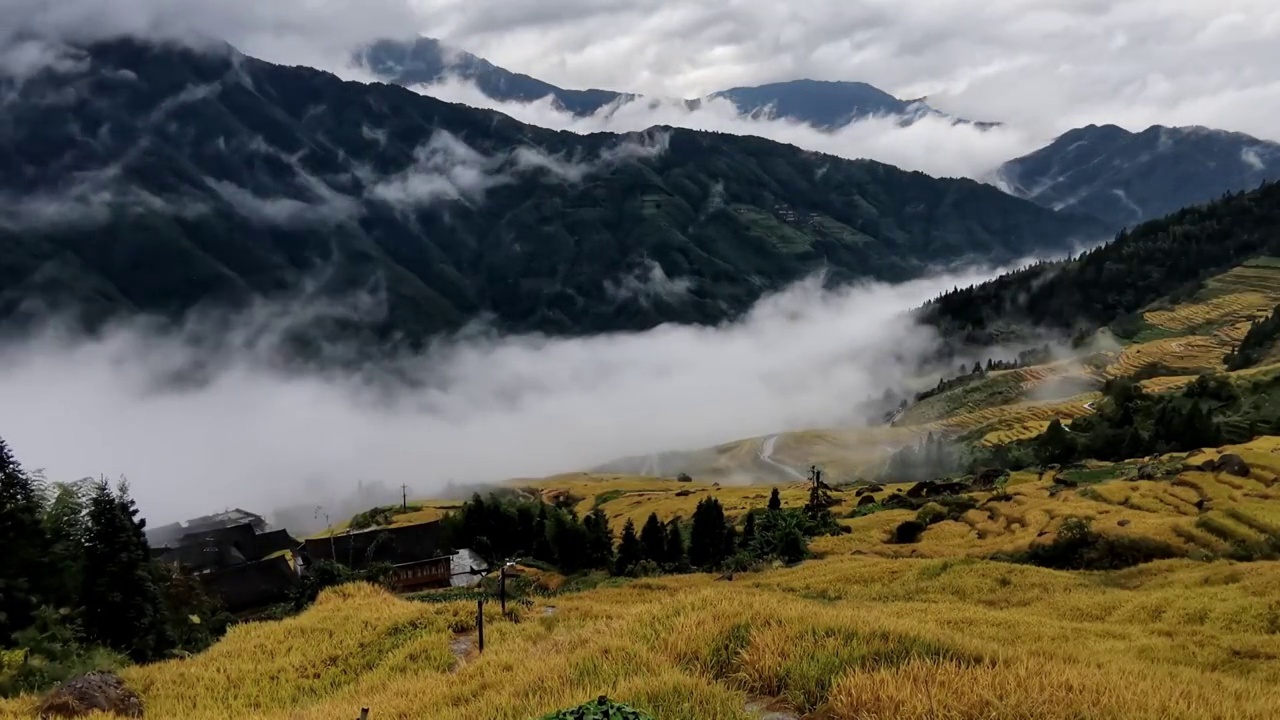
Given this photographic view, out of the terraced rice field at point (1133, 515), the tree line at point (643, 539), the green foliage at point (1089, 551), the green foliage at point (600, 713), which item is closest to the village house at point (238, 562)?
the tree line at point (643, 539)

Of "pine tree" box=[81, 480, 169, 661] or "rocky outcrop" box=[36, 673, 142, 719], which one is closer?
"rocky outcrop" box=[36, 673, 142, 719]

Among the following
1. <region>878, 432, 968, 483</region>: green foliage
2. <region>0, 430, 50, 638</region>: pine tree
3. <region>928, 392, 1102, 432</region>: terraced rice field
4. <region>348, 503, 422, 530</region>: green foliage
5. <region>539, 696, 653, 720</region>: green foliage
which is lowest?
<region>878, 432, 968, 483</region>: green foliage

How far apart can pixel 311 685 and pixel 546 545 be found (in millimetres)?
63888

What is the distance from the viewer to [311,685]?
15305 mm

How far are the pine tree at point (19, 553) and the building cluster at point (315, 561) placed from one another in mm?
26898

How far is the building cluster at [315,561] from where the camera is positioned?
72.6 m

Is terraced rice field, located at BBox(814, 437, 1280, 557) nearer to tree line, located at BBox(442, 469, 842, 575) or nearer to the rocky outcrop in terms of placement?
tree line, located at BBox(442, 469, 842, 575)

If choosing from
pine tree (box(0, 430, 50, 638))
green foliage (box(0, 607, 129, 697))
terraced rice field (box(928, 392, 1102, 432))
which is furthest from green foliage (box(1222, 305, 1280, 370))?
green foliage (box(0, 607, 129, 697))

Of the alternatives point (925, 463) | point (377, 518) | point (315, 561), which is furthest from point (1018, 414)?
point (315, 561)

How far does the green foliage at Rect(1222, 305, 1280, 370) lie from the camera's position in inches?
6314

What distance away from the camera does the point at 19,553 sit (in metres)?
29.5

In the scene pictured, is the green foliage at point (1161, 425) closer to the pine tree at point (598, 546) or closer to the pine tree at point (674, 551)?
the pine tree at point (674, 551)

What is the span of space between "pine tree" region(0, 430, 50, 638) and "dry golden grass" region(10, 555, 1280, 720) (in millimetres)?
10917

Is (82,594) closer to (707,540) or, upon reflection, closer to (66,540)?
(66,540)
